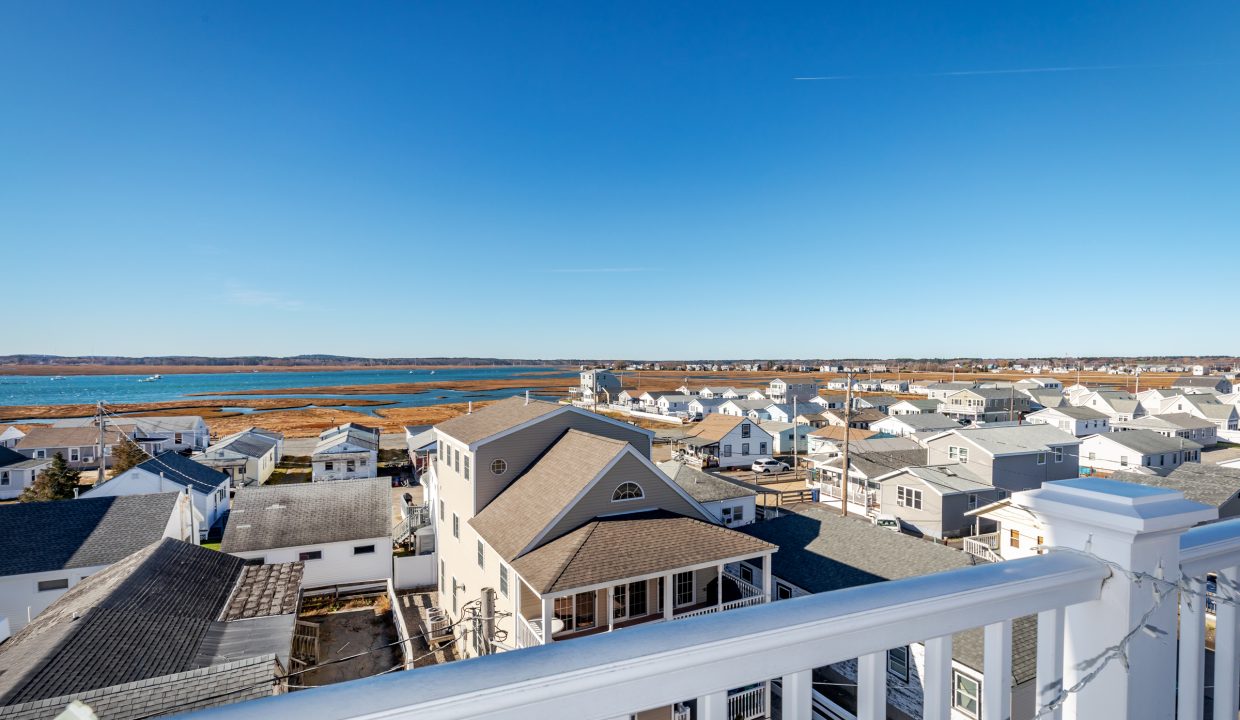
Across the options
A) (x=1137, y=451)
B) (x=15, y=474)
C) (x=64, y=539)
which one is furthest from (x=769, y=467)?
(x=15, y=474)

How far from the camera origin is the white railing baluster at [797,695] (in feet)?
4.71

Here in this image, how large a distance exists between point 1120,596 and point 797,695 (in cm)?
116

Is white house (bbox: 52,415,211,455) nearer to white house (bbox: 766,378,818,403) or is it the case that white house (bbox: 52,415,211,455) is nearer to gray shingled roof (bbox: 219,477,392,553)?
gray shingled roof (bbox: 219,477,392,553)

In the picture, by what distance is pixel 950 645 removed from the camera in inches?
65.1

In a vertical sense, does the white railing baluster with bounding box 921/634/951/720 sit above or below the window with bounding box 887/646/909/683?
above

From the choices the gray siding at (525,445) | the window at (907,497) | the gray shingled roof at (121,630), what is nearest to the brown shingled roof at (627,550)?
the gray siding at (525,445)

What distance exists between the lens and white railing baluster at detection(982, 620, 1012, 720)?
167 cm

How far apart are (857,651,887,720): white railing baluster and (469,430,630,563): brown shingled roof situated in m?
10.8

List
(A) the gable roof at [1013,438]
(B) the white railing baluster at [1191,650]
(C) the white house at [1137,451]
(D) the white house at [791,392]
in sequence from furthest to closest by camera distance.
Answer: (D) the white house at [791,392]
(C) the white house at [1137,451]
(A) the gable roof at [1013,438]
(B) the white railing baluster at [1191,650]

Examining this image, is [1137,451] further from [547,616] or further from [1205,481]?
[547,616]

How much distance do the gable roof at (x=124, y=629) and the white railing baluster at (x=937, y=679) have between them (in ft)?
37.6

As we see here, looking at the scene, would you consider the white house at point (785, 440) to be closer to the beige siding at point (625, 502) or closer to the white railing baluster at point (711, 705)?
the beige siding at point (625, 502)

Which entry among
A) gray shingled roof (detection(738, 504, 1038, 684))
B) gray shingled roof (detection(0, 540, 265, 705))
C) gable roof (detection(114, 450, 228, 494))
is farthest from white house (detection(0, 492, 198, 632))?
gray shingled roof (detection(738, 504, 1038, 684))

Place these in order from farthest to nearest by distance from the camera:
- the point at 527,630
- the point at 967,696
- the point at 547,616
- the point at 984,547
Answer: the point at 984,547
the point at 527,630
the point at 967,696
the point at 547,616
